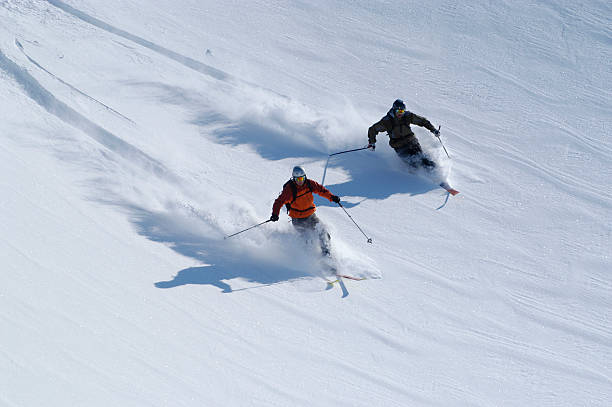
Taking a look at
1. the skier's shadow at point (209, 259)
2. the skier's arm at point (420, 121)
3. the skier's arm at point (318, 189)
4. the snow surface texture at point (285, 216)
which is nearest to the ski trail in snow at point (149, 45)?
the snow surface texture at point (285, 216)

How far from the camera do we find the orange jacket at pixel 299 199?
26.7ft

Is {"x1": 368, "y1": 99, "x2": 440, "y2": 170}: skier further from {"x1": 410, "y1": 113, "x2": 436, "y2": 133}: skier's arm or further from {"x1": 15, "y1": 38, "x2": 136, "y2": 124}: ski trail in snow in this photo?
{"x1": 15, "y1": 38, "x2": 136, "y2": 124}: ski trail in snow

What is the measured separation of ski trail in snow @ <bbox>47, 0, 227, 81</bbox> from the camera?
12938 mm

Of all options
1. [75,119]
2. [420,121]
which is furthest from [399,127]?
[75,119]

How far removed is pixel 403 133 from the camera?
10.1 m

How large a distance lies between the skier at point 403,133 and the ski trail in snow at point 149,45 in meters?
4.26

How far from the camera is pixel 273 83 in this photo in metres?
12.8

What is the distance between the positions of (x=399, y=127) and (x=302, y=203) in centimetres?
287

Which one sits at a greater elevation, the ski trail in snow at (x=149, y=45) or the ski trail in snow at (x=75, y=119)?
the ski trail in snow at (x=149, y=45)

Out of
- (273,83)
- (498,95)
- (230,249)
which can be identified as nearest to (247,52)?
(273,83)

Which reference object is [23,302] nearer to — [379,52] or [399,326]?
[399,326]

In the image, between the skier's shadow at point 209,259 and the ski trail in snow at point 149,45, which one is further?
the ski trail in snow at point 149,45

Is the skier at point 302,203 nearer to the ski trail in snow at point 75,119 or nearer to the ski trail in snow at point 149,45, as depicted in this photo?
the ski trail in snow at point 75,119

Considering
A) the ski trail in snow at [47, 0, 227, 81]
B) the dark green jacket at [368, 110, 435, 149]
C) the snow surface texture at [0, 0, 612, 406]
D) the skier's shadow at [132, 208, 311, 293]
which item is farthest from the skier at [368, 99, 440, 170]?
the ski trail in snow at [47, 0, 227, 81]
